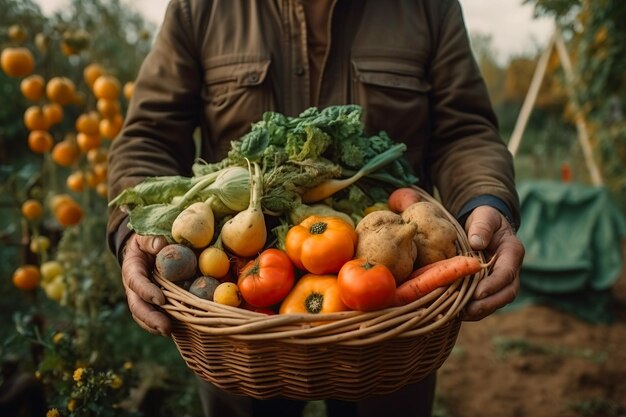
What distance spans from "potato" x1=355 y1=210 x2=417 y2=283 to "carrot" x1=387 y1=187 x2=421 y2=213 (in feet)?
0.59

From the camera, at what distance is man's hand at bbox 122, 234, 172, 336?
157cm

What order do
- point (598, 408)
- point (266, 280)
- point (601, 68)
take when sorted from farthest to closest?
point (601, 68) < point (598, 408) < point (266, 280)

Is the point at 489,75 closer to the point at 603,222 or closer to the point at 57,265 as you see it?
the point at 603,222

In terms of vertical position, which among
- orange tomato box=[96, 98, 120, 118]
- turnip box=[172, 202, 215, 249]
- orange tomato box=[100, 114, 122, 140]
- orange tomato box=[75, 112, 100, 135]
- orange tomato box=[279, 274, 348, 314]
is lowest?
orange tomato box=[100, 114, 122, 140]

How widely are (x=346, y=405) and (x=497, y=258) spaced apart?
2.86ft

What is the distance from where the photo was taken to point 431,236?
69.7 inches

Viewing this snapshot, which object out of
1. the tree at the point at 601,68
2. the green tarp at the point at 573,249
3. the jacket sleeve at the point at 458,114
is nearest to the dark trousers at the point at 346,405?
the jacket sleeve at the point at 458,114

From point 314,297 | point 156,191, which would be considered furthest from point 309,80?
point 314,297

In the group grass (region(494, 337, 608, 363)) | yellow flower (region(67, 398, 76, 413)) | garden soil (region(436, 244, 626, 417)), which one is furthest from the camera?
grass (region(494, 337, 608, 363))

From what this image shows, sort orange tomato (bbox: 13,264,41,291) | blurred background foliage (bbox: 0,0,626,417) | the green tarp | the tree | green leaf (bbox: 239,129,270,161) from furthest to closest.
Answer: the green tarp
the tree
orange tomato (bbox: 13,264,41,291)
blurred background foliage (bbox: 0,0,626,417)
green leaf (bbox: 239,129,270,161)

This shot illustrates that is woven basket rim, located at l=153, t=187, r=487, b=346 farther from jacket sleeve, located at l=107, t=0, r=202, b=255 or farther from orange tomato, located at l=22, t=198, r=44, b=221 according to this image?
orange tomato, located at l=22, t=198, r=44, b=221

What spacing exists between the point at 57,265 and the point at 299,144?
1.94 metres

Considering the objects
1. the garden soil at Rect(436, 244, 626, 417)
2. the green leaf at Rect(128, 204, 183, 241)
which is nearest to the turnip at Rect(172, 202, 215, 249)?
the green leaf at Rect(128, 204, 183, 241)

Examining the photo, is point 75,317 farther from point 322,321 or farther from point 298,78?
point 322,321
